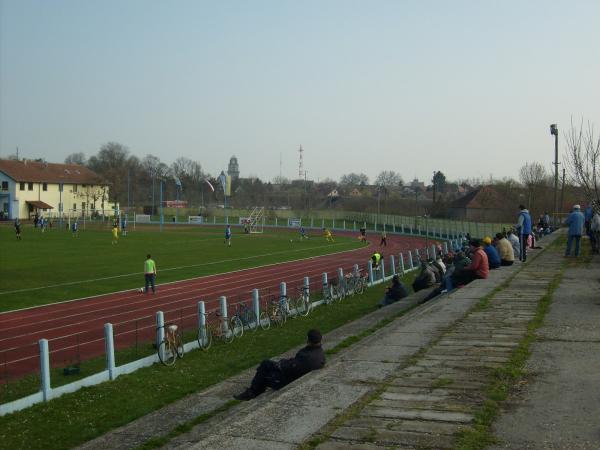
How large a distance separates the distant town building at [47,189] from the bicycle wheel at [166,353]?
71.4 metres

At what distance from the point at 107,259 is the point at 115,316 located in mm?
17776

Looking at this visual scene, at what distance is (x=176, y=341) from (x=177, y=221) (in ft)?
246

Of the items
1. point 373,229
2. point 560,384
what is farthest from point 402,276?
point 373,229

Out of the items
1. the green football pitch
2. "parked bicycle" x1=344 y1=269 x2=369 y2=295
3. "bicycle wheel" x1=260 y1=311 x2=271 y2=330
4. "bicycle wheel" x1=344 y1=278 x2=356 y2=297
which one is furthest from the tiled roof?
"bicycle wheel" x1=260 y1=311 x2=271 y2=330

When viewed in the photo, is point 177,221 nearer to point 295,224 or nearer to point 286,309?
point 295,224

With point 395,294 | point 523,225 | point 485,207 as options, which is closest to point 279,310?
point 395,294

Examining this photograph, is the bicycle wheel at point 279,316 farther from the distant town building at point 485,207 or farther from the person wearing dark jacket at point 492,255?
the distant town building at point 485,207

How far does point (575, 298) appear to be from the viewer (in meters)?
13.5

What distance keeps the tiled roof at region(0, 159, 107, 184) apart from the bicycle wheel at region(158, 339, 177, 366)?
3143 inches

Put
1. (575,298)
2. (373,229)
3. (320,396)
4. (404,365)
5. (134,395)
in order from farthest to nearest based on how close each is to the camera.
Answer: (373,229) < (575,298) < (134,395) < (404,365) < (320,396)

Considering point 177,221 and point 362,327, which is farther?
point 177,221

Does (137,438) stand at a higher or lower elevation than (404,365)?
lower

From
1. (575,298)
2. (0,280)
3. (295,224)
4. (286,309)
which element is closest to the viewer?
(575,298)

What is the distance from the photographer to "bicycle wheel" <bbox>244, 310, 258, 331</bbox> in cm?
1683
